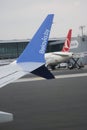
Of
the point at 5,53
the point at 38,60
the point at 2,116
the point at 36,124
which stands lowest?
the point at 5,53

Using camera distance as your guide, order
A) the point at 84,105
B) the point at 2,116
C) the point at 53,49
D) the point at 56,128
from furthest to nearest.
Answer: the point at 53,49
the point at 84,105
the point at 56,128
the point at 2,116

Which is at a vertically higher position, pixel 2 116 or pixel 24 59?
pixel 24 59

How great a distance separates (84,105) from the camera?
13.5 m

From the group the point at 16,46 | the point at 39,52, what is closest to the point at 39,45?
the point at 39,52

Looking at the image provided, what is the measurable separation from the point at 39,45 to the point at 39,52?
10.5 inches

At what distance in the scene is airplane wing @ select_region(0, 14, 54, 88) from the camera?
9.59 meters

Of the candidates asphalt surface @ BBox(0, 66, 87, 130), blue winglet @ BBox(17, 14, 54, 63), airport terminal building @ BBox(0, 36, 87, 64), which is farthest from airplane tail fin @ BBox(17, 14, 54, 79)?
airport terminal building @ BBox(0, 36, 87, 64)

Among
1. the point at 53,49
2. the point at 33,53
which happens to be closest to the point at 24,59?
the point at 33,53

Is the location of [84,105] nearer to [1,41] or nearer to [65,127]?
[65,127]

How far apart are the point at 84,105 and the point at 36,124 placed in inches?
136

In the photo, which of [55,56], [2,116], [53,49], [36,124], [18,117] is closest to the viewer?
[2,116]

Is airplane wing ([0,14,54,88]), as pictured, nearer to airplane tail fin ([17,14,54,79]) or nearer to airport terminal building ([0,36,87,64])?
airplane tail fin ([17,14,54,79])

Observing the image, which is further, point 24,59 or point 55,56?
point 55,56

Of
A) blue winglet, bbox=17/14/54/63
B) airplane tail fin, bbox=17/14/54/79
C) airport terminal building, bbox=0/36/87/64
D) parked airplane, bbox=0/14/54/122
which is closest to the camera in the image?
parked airplane, bbox=0/14/54/122
